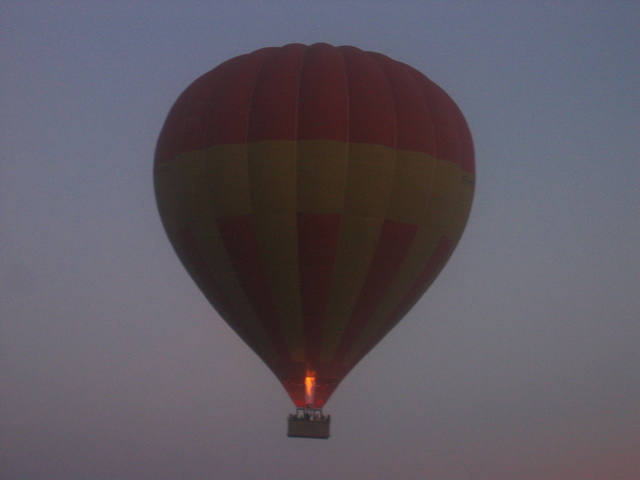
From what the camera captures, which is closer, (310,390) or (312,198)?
(312,198)

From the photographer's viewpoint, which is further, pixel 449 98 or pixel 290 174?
pixel 449 98

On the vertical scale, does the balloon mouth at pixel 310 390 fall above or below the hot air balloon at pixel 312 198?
below

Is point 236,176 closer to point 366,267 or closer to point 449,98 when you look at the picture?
point 366,267

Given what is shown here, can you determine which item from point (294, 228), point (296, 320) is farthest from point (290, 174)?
point (296, 320)

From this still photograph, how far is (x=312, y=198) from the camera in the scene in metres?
30.9

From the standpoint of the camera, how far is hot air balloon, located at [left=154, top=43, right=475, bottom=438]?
31.0 metres

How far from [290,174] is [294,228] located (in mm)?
1065

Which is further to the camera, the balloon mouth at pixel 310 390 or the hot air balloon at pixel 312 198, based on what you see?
the balloon mouth at pixel 310 390

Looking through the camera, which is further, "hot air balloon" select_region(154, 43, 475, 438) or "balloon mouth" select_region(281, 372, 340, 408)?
"balloon mouth" select_region(281, 372, 340, 408)

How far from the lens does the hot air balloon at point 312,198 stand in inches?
1222

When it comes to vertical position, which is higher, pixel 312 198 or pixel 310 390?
pixel 312 198

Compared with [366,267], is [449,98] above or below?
above

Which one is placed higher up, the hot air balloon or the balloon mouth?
the hot air balloon

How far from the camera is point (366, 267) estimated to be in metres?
31.6
